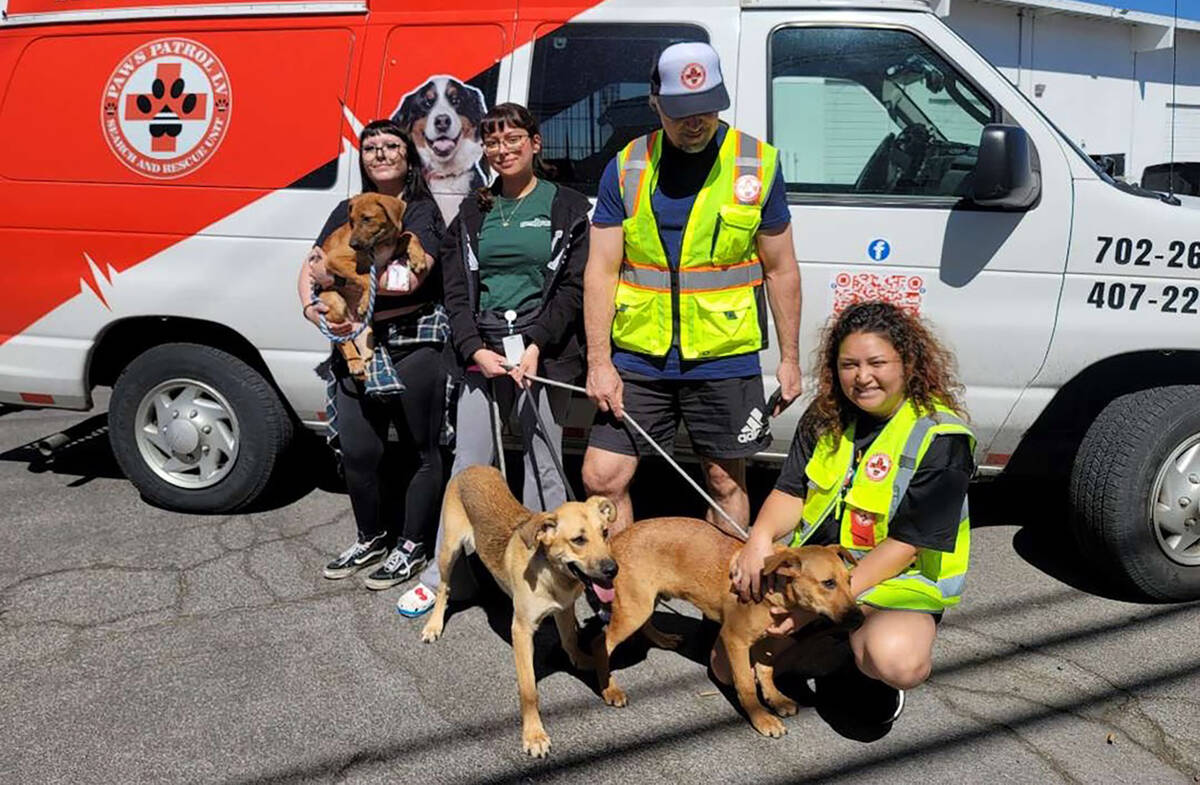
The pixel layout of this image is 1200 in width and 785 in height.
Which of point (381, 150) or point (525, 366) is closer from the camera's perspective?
point (525, 366)

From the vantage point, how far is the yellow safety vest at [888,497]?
9.32 ft

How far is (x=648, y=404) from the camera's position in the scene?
3.27 meters

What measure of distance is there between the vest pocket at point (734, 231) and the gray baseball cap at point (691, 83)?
12.1 inches

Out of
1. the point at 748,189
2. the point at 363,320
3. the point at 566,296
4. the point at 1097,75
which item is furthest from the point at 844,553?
the point at 1097,75

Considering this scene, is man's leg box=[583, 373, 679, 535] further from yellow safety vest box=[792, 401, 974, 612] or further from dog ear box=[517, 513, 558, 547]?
yellow safety vest box=[792, 401, 974, 612]

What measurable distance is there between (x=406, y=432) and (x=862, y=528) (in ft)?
5.83

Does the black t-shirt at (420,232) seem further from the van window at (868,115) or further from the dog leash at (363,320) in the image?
the van window at (868,115)

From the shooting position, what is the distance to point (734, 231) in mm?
3035

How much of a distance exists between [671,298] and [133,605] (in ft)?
7.66

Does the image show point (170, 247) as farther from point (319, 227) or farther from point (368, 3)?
point (368, 3)

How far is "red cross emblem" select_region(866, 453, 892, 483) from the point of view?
9.41ft

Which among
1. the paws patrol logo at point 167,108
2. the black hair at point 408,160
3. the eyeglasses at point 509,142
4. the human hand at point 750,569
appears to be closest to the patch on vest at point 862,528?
the human hand at point 750,569

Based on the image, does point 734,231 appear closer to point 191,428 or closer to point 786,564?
point 786,564

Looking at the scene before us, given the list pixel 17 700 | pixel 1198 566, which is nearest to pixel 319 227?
pixel 17 700
